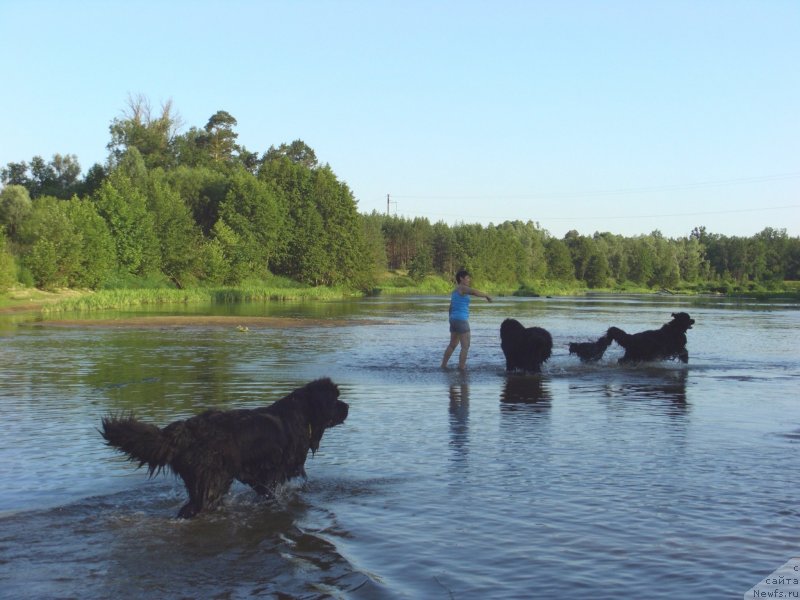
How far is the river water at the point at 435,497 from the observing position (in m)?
5.80

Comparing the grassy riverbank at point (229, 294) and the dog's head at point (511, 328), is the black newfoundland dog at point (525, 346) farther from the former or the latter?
the grassy riverbank at point (229, 294)

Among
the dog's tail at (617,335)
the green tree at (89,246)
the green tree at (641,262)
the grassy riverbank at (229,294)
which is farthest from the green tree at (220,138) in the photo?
the dog's tail at (617,335)

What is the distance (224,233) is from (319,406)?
239ft

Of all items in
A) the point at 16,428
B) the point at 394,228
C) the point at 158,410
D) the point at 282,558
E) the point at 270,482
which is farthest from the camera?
the point at 394,228

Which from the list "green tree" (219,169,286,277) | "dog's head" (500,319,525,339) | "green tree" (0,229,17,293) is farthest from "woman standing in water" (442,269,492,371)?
"green tree" (219,169,286,277)

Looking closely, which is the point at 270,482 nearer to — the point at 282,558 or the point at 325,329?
the point at 282,558

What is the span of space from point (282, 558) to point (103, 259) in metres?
59.1

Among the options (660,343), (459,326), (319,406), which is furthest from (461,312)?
(319,406)

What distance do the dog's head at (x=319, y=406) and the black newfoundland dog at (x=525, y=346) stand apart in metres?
10.4

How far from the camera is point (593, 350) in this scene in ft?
66.1

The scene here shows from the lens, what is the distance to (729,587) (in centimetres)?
559

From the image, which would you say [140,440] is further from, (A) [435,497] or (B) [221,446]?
(A) [435,497]

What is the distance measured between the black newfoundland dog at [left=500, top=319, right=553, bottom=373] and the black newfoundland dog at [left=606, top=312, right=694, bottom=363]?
239 cm

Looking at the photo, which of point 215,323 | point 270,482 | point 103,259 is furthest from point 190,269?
point 270,482
